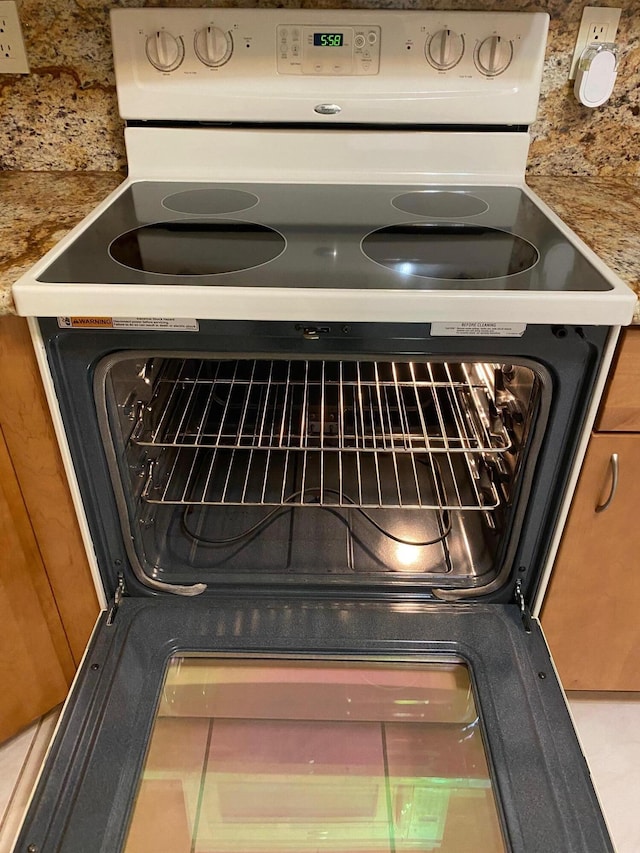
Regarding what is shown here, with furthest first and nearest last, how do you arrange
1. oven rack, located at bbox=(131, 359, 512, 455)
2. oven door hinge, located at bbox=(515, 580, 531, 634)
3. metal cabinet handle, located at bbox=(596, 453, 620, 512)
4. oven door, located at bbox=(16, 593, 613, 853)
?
oven rack, located at bbox=(131, 359, 512, 455), oven door hinge, located at bbox=(515, 580, 531, 634), metal cabinet handle, located at bbox=(596, 453, 620, 512), oven door, located at bbox=(16, 593, 613, 853)

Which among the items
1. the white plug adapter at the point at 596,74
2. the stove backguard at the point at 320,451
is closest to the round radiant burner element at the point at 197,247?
the stove backguard at the point at 320,451

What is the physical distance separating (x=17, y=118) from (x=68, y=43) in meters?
0.19

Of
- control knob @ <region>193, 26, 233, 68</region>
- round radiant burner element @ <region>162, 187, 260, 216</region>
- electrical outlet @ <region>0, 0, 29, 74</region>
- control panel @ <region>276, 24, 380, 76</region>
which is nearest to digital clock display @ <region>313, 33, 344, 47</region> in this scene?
control panel @ <region>276, 24, 380, 76</region>

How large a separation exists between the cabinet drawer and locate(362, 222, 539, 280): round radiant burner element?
0.61 ft

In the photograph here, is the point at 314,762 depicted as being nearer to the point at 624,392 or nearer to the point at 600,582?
the point at 600,582

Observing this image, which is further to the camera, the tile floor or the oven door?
the tile floor

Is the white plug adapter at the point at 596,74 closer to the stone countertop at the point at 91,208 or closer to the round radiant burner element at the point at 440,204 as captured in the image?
the stone countertop at the point at 91,208

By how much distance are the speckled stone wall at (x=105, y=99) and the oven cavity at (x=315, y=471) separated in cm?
48

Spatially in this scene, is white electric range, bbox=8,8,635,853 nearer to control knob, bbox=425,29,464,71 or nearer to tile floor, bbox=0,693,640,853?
control knob, bbox=425,29,464,71

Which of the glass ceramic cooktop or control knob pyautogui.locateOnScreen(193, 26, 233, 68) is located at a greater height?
control knob pyautogui.locateOnScreen(193, 26, 233, 68)

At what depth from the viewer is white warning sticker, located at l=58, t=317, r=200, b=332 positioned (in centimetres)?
89

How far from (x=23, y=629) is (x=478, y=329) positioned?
941 millimetres

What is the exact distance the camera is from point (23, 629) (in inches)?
45.7

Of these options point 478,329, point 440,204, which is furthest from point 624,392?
point 440,204
